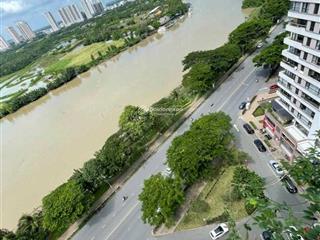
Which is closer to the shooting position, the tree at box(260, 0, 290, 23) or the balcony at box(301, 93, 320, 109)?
the balcony at box(301, 93, 320, 109)

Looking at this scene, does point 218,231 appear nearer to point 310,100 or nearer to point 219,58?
point 310,100

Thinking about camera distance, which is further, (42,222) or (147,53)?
(147,53)

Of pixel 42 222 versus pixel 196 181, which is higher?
Result: pixel 42 222

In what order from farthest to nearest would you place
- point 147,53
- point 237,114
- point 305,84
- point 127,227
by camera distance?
point 147,53 < point 237,114 < point 127,227 < point 305,84

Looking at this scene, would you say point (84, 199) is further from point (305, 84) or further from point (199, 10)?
point (199, 10)

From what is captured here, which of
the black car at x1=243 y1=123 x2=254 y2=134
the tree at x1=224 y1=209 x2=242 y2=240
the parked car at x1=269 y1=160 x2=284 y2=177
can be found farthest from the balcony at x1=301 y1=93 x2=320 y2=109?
the tree at x1=224 y1=209 x2=242 y2=240

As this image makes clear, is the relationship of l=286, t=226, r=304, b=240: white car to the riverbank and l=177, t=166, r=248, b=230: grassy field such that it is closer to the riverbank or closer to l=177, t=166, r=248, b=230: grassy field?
→ l=177, t=166, r=248, b=230: grassy field

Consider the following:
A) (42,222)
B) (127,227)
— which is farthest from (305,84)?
(42,222)

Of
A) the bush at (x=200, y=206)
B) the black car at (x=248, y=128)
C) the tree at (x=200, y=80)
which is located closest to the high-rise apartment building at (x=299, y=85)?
the black car at (x=248, y=128)
